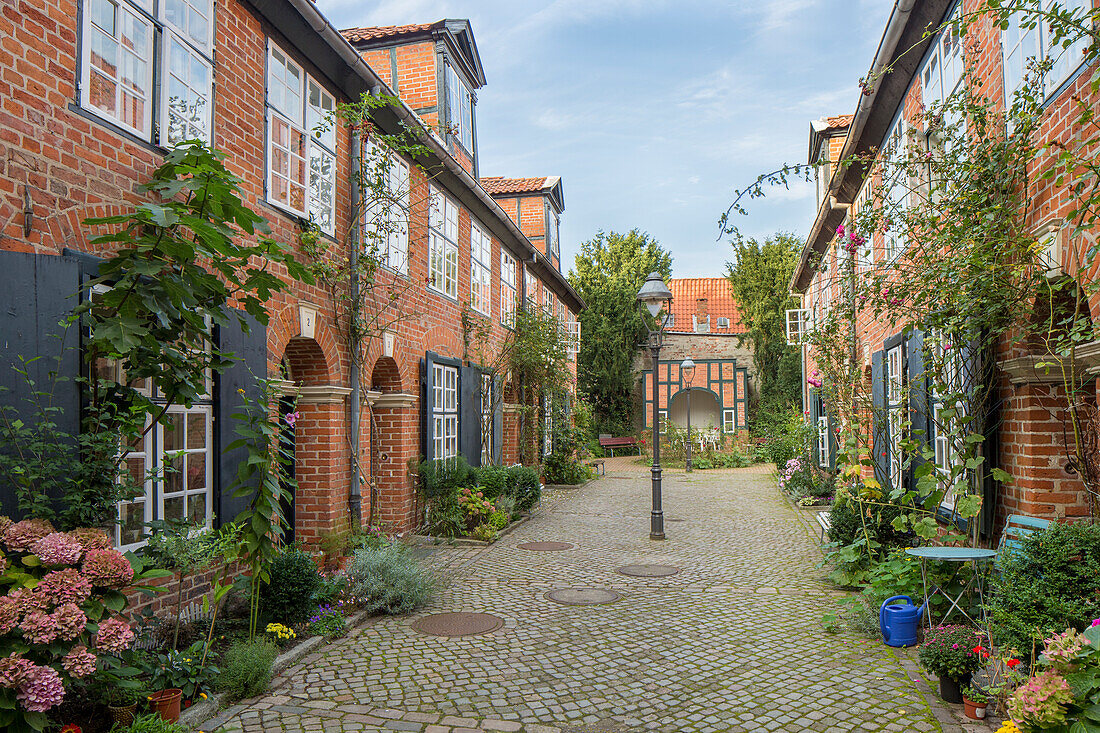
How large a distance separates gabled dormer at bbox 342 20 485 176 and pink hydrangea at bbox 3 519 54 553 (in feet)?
30.3

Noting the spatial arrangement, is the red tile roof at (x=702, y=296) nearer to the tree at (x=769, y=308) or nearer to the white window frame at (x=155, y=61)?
the tree at (x=769, y=308)

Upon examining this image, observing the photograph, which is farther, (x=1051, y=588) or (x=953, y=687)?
(x=953, y=687)

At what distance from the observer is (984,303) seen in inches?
207

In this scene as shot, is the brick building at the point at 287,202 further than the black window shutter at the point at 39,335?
Yes

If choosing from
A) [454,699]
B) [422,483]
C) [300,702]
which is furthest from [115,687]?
[422,483]

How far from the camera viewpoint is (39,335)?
13.2 ft

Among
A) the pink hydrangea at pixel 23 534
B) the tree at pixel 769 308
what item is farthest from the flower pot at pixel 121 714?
the tree at pixel 769 308

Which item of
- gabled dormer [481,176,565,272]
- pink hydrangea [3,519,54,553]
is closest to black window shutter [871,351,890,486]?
pink hydrangea [3,519,54,553]

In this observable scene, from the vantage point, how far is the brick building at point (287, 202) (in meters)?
4.20

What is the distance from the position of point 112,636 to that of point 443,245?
9047 mm

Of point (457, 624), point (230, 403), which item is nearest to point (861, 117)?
point (457, 624)

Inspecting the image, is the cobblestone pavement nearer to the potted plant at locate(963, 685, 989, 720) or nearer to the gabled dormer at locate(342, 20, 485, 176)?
the potted plant at locate(963, 685, 989, 720)

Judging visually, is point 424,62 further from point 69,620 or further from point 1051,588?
point 1051,588

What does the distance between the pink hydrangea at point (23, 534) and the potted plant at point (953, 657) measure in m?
4.92
